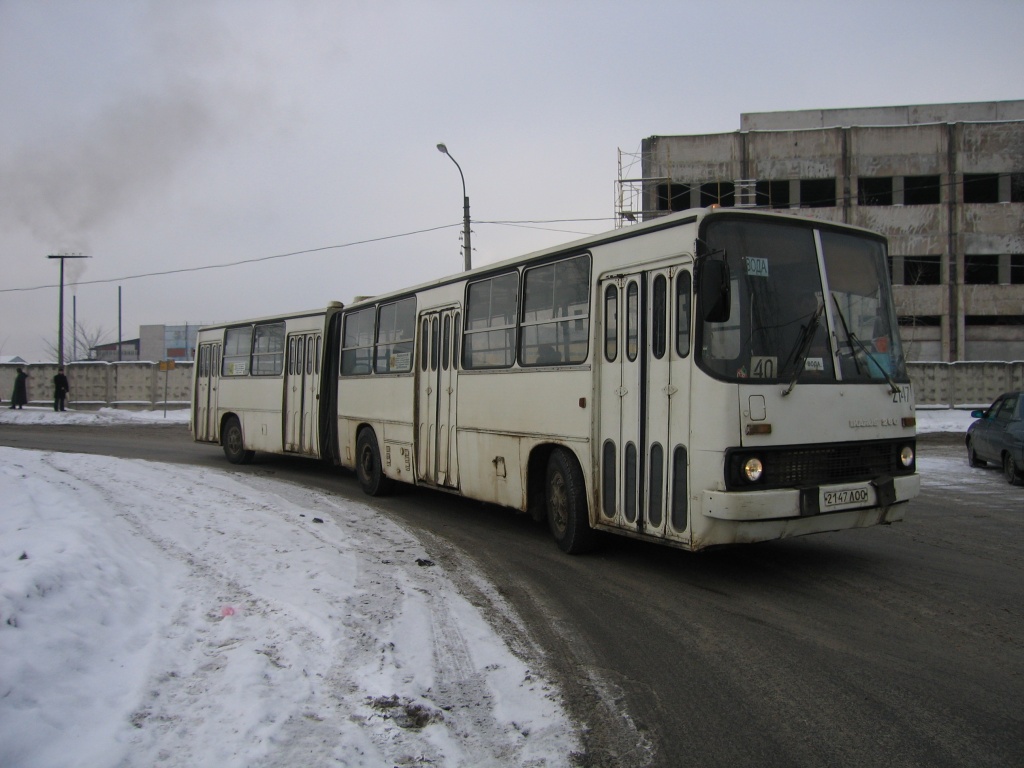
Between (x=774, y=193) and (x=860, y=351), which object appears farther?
(x=774, y=193)

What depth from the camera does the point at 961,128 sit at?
131 ft

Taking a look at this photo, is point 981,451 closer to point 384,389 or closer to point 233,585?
point 384,389

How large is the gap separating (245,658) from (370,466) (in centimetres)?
762

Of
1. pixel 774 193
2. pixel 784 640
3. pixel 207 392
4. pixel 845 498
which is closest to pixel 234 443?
pixel 207 392

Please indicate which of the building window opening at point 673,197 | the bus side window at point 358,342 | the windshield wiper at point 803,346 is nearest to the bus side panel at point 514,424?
the windshield wiper at point 803,346

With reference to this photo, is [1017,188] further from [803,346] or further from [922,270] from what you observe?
[803,346]

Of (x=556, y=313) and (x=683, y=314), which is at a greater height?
(x=556, y=313)

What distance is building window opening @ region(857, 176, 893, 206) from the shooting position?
40344 mm

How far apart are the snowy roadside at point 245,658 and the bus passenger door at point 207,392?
9.94 meters

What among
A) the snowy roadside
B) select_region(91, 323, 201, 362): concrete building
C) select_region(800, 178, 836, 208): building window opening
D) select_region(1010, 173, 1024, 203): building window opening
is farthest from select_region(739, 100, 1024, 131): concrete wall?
select_region(91, 323, 201, 362): concrete building

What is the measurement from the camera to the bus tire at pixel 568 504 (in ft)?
24.5

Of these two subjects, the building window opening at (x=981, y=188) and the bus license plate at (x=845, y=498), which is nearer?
the bus license plate at (x=845, y=498)

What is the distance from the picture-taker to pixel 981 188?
1598 inches

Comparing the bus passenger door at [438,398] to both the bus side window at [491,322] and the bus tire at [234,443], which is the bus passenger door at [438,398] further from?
the bus tire at [234,443]
